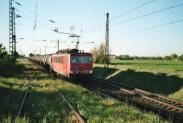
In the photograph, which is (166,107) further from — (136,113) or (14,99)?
(14,99)

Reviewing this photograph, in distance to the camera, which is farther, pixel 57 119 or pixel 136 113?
pixel 136 113

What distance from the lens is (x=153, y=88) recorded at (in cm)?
1465

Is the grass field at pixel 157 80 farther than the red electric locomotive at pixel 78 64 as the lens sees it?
No

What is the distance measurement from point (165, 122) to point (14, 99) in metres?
8.21

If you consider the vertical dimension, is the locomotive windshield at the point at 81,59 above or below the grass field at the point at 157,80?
above

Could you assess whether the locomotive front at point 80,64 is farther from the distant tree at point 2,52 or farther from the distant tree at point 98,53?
the distant tree at point 98,53

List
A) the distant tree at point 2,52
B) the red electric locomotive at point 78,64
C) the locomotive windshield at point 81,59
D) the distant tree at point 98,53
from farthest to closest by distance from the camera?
the distant tree at point 98,53 → the distant tree at point 2,52 → the locomotive windshield at point 81,59 → the red electric locomotive at point 78,64

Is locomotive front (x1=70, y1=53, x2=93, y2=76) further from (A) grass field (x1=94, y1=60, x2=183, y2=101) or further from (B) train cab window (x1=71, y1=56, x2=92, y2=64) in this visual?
(A) grass field (x1=94, y1=60, x2=183, y2=101)

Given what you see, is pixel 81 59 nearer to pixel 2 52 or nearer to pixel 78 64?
pixel 78 64

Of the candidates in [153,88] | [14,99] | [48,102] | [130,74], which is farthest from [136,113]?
[130,74]

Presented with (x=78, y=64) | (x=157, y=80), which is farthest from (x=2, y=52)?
(x=157, y=80)

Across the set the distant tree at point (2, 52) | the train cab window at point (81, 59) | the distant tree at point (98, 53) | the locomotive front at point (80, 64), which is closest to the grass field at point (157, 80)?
the locomotive front at point (80, 64)

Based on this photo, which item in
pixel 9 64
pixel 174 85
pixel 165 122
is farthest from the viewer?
pixel 9 64

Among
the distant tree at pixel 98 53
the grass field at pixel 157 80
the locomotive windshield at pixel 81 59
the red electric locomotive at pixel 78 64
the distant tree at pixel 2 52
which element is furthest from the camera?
the distant tree at pixel 98 53
